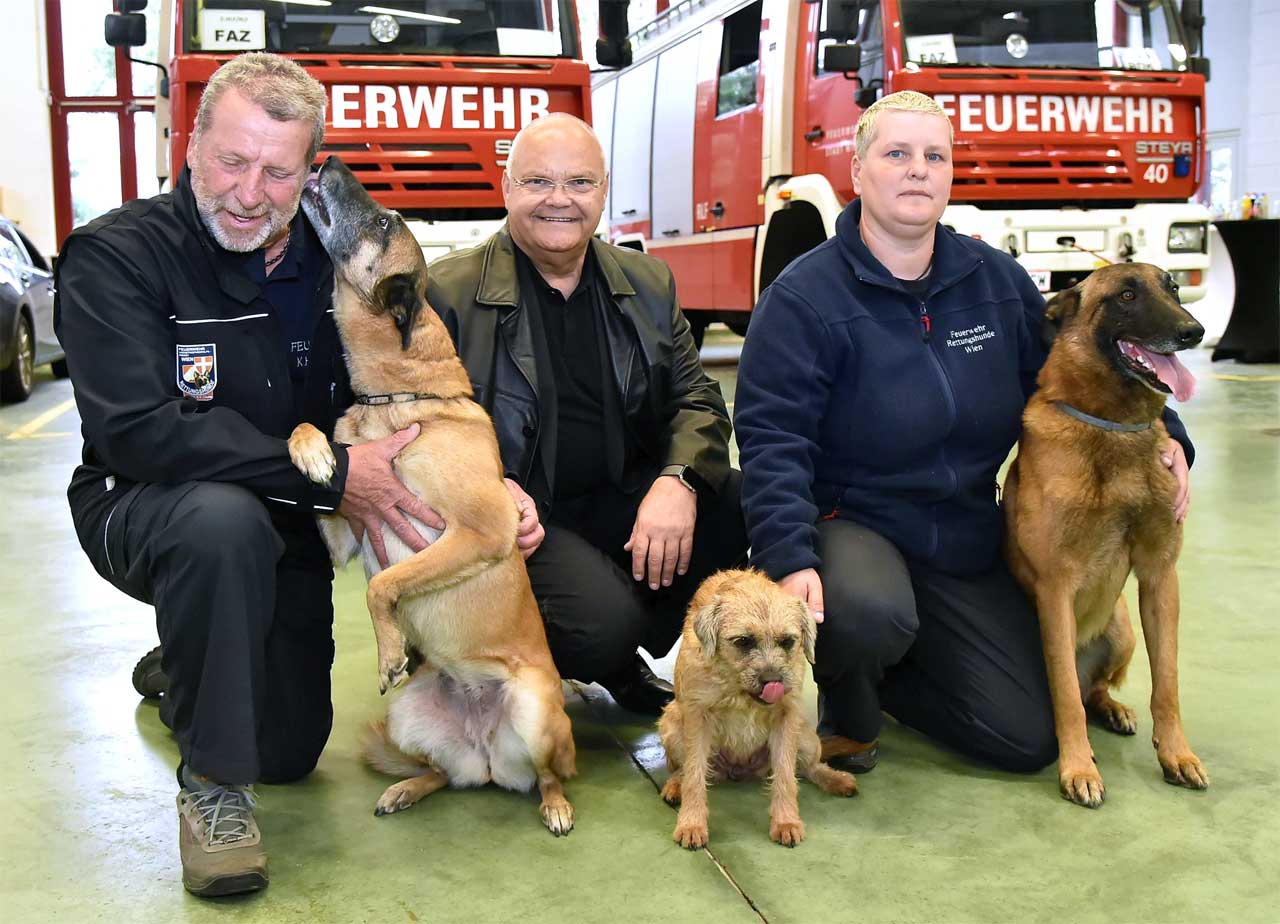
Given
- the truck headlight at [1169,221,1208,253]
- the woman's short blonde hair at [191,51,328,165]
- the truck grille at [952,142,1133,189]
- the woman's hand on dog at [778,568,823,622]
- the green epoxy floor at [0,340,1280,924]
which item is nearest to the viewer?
the green epoxy floor at [0,340,1280,924]

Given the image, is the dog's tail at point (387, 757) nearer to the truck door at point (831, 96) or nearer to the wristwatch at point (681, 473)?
the wristwatch at point (681, 473)

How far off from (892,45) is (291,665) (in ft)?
18.1

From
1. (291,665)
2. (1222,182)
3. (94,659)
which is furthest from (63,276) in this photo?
(1222,182)

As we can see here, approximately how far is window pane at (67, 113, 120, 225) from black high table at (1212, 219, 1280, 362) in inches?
589

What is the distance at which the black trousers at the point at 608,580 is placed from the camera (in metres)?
2.87

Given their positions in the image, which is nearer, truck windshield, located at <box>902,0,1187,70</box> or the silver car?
truck windshield, located at <box>902,0,1187,70</box>

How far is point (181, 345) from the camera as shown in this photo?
97.7 inches

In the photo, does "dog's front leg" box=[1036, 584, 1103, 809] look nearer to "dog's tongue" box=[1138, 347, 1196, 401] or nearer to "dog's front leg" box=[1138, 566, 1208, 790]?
"dog's front leg" box=[1138, 566, 1208, 790]

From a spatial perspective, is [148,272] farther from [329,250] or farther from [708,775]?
[708,775]

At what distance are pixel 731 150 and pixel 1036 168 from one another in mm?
2363

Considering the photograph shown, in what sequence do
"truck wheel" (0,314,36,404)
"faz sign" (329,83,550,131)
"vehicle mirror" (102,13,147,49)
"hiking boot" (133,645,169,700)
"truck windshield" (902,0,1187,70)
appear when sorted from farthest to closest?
1. "truck wheel" (0,314,36,404)
2. "truck windshield" (902,0,1187,70)
3. "vehicle mirror" (102,13,147,49)
4. "faz sign" (329,83,550,131)
5. "hiking boot" (133,645,169,700)

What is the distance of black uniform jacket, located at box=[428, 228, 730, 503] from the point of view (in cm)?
287

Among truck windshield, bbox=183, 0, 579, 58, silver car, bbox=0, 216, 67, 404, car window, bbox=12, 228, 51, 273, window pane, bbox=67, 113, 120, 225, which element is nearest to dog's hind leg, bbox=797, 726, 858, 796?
truck windshield, bbox=183, 0, 579, 58

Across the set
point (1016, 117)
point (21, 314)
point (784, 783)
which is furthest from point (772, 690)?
point (21, 314)
